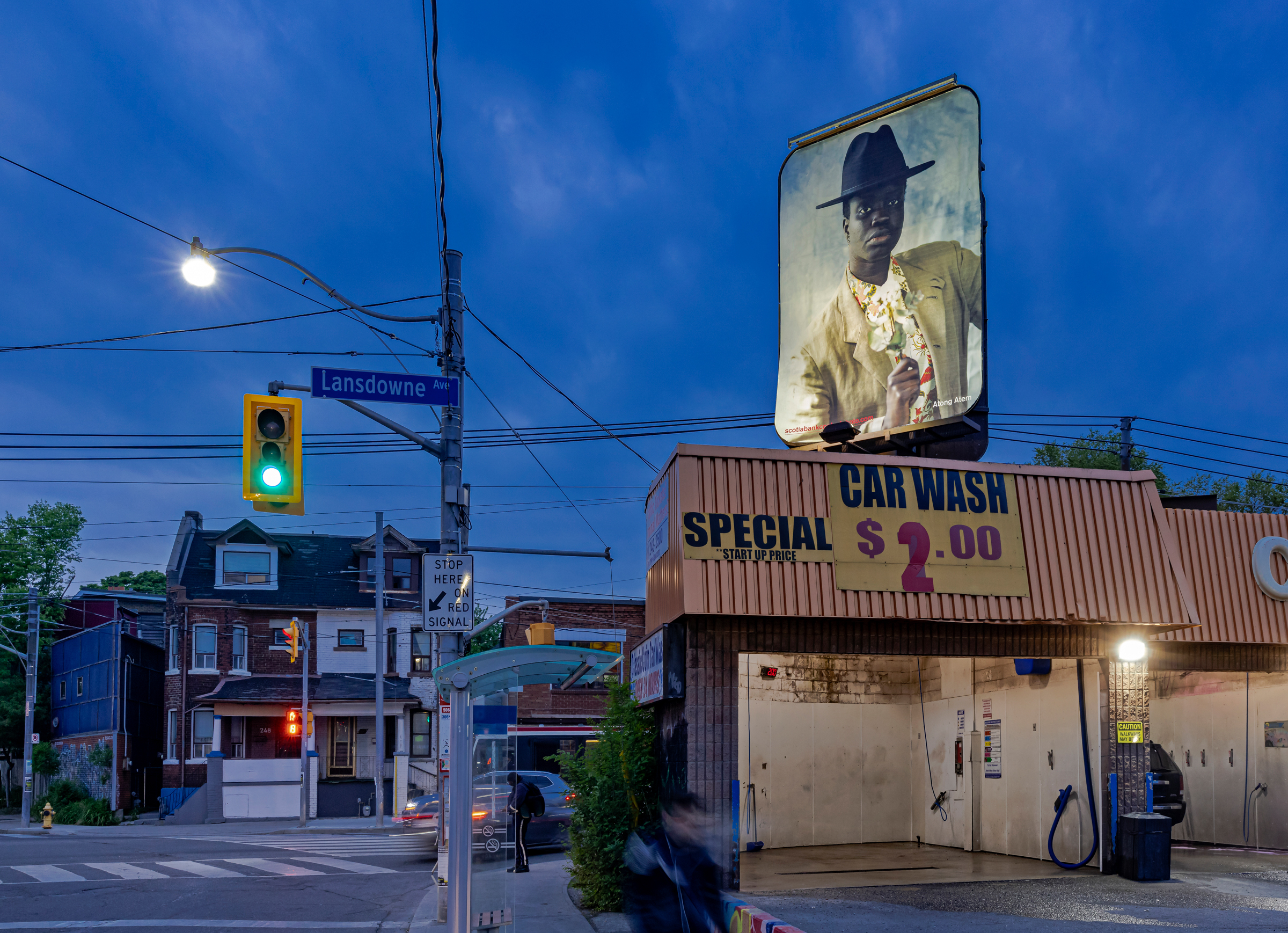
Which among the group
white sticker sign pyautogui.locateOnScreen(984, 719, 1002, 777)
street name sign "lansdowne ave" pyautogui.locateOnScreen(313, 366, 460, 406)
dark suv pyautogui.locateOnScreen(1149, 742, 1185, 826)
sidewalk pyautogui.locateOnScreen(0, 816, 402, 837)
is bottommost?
sidewalk pyautogui.locateOnScreen(0, 816, 402, 837)

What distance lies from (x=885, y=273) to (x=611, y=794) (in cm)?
979

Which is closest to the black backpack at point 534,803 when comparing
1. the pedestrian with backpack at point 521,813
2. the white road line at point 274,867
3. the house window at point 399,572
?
the pedestrian with backpack at point 521,813

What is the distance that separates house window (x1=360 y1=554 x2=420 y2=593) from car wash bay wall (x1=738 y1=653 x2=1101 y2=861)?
27.9m

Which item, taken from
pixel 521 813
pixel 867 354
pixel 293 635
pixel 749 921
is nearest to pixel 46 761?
pixel 293 635

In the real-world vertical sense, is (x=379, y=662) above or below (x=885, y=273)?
below

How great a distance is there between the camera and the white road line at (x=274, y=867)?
1802 centimetres

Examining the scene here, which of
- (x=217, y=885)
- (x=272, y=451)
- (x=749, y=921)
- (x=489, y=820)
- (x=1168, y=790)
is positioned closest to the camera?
(x=749, y=921)

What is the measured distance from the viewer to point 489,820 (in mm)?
9766

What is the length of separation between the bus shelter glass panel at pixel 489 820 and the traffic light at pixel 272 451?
314 cm

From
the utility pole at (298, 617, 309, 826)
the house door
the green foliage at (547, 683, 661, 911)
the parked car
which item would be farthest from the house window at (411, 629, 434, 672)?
the green foliage at (547, 683, 661, 911)

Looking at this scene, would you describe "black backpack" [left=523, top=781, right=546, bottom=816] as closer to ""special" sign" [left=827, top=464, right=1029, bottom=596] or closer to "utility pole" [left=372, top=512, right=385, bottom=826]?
""special" sign" [left=827, top=464, right=1029, bottom=596]

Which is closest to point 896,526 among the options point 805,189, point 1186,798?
point 805,189

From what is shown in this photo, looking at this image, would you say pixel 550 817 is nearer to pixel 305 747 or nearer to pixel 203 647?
pixel 305 747

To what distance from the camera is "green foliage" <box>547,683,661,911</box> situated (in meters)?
12.1
